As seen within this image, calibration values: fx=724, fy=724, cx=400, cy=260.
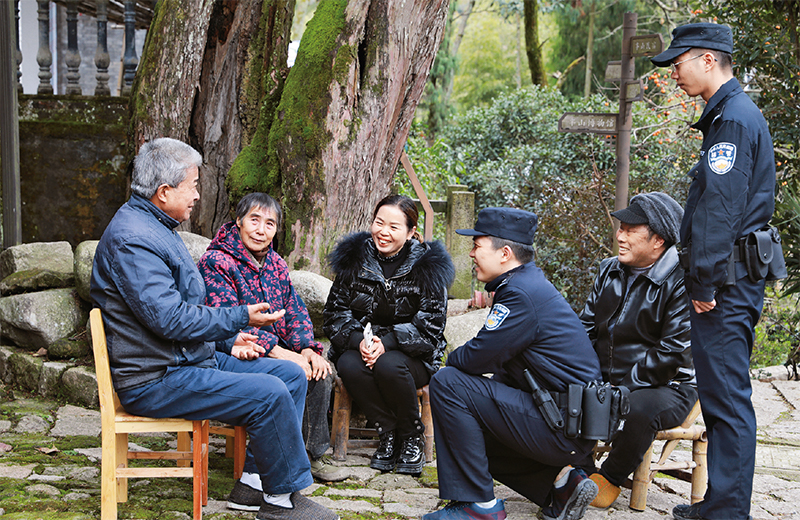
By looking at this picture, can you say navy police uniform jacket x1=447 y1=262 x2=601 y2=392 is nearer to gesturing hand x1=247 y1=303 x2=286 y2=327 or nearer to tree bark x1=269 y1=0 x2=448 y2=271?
gesturing hand x1=247 y1=303 x2=286 y2=327

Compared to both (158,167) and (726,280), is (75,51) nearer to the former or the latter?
(158,167)

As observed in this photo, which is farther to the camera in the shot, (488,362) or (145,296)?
(488,362)

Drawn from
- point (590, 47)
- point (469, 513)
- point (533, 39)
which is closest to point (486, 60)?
point (590, 47)

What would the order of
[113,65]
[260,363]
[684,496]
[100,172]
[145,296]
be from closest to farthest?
[145,296]
[260,363]
[684,496]
[100,172]
[113,65]

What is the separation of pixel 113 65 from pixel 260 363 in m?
12.9

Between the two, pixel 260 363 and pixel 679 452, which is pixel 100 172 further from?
pixel 679 452

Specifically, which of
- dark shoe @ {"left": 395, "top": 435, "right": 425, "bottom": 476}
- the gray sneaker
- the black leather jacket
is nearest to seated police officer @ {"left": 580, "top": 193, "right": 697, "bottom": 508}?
the black leather jacket

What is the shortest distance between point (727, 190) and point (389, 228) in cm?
185

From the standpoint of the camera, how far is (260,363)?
3.63 metres

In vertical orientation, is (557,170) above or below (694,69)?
below

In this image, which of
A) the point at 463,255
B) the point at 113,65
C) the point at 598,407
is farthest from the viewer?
the point at 113,65

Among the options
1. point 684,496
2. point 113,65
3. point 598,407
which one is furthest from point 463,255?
point 113,65

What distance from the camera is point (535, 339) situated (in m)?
3.26

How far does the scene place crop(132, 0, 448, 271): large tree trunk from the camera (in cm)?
550
